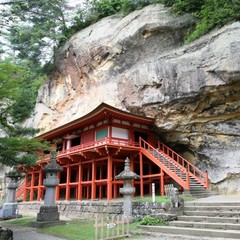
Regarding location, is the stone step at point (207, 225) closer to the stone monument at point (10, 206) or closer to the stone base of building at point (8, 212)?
the stone monument at point (10, 206)

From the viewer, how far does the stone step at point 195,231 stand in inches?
317

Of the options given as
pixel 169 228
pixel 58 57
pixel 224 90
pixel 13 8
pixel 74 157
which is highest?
pixel 58 57

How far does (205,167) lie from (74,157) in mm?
9459

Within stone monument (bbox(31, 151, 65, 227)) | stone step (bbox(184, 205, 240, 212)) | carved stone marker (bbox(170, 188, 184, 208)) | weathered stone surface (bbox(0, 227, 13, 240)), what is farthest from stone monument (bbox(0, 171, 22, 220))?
stone step (bbox(184, 205, 240, 212))

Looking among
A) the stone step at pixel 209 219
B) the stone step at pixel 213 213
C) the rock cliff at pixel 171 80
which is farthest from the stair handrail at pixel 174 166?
the stone step at pixel 209 219

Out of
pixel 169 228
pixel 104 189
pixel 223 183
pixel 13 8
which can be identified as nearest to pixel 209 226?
pixel 169 228

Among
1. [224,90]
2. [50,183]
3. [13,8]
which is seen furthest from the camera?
[224,90]

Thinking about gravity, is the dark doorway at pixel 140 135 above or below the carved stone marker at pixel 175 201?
above

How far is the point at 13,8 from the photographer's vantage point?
729cm

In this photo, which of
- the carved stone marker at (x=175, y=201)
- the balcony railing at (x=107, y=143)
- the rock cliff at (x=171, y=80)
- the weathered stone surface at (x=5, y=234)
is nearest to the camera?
the weathered stone surface at (x=5, y=234)

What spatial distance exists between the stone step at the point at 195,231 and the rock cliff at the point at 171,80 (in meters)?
8.39

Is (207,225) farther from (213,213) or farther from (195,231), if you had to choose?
(213,213)

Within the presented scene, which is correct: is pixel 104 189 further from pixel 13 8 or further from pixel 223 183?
pixel 13 8

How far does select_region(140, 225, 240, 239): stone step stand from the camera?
806 cm
